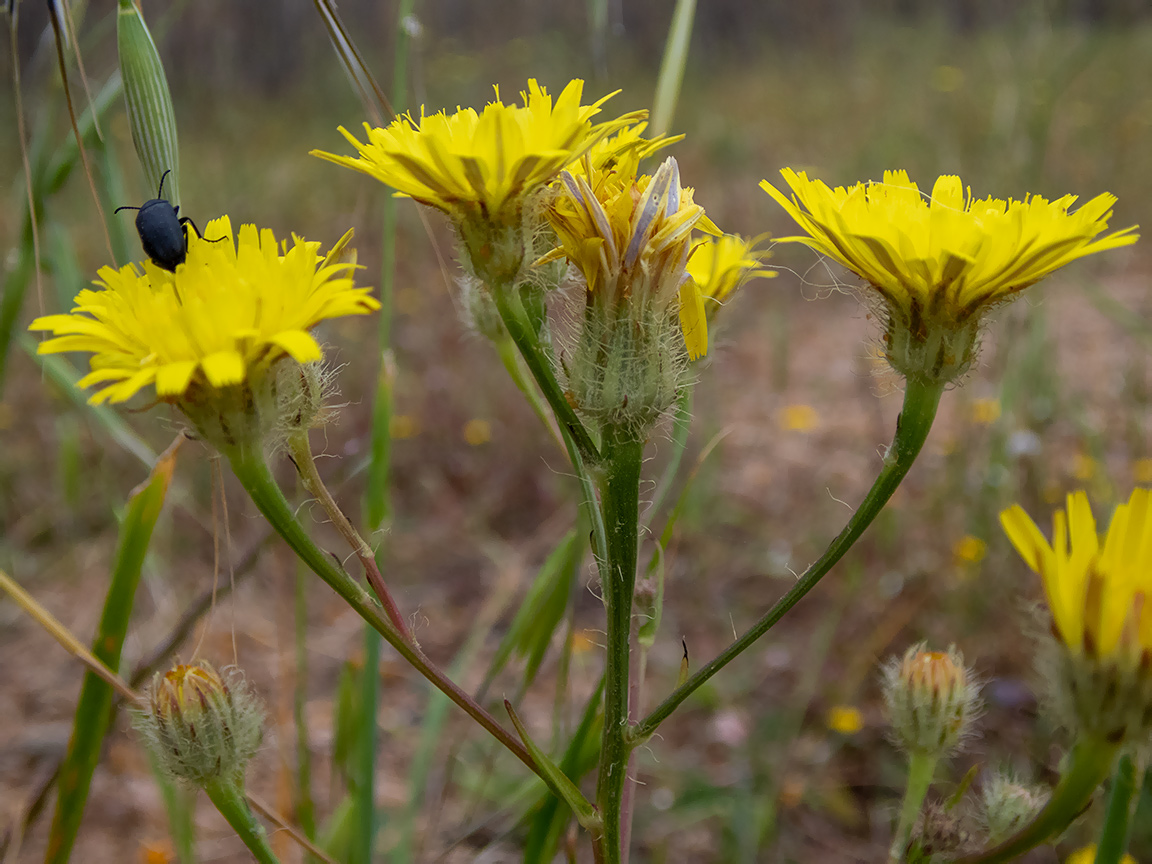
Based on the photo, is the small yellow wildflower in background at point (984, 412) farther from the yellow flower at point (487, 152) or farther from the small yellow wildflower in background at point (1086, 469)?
the yellow flower at point (487, 152)

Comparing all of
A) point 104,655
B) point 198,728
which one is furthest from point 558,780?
point 104,655

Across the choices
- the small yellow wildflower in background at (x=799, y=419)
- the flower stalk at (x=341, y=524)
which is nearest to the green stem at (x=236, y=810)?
the flower stalk at (x=341, y=524)

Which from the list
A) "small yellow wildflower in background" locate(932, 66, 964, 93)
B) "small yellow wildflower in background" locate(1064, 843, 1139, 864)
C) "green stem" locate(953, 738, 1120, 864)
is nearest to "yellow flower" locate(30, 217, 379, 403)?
"green stem" locate(953, 738, 1120, 864)

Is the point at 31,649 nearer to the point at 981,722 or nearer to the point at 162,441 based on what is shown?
the point at 162,441

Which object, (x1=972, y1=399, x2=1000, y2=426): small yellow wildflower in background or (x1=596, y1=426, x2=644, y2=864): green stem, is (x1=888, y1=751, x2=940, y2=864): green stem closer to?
(x1=596, y1=426, x2=644, y2=864): green stem

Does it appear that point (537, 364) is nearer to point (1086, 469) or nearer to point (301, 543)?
point (301, 543)

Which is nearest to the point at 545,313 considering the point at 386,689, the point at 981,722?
the point at 981,722
